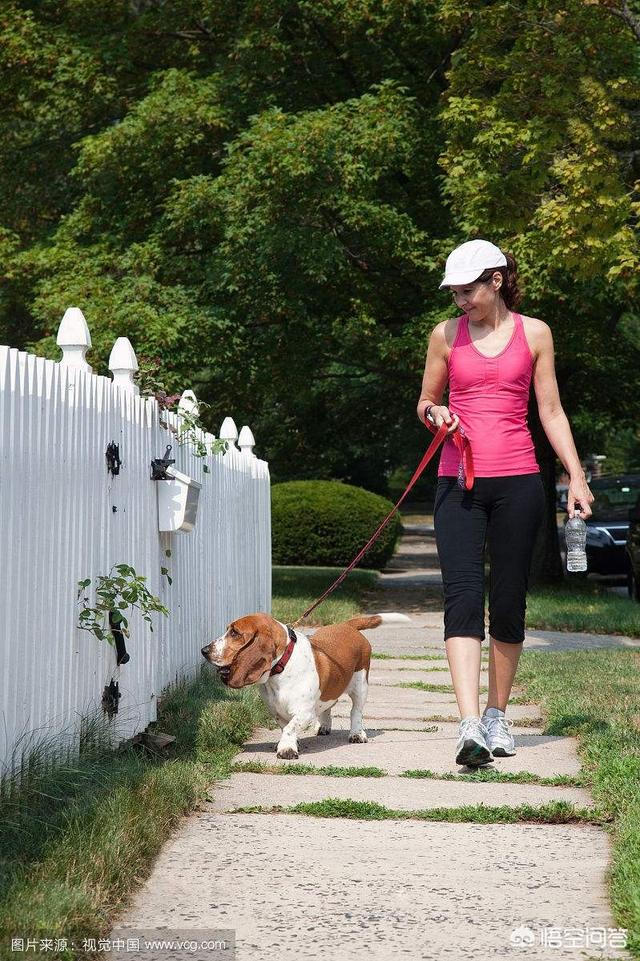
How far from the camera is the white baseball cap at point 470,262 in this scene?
5.21 meters

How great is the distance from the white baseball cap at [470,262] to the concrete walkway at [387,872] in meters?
2.05

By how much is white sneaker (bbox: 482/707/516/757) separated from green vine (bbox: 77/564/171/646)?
4.95 ft

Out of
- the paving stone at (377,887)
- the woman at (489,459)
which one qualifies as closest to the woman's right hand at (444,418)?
the woman at (489,459)

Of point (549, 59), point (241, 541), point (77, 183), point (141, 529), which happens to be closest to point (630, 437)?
point (77, 183)

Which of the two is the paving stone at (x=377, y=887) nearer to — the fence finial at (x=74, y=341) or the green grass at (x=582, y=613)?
the fence finial at (x=74, y=341)

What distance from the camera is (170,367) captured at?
45.6ft

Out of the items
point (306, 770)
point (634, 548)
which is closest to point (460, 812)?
point (306, 770)

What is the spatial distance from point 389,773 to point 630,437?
44862 millimetres

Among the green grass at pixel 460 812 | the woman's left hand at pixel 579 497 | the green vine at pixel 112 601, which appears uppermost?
the woman's left hand at pixel 579 497

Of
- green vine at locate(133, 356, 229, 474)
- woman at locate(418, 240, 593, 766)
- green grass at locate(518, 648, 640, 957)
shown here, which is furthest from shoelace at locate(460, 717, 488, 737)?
green vine at locate(133, 356, 229, 474)

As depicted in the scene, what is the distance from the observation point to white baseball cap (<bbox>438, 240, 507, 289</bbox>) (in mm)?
5207

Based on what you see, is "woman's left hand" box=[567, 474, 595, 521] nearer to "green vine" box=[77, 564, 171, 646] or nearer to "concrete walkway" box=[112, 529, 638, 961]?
"concrete walkway" box=[112, 529, 638, 961]

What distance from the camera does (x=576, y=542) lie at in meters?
5.38

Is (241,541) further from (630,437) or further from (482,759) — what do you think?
(630,437)
